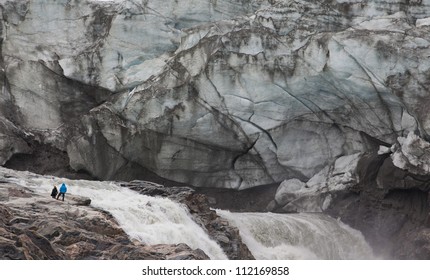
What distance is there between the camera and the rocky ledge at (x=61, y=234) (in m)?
16.8

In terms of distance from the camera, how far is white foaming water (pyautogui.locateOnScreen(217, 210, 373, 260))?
95.2 ft

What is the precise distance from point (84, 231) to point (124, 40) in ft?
75.6

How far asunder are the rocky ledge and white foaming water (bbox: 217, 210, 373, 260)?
887 cm

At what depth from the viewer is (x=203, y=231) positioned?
26500 mm

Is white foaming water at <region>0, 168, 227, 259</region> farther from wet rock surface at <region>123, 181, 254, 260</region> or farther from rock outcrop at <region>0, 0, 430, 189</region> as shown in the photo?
rock outcrop at <region>0, 0, 430, 189</region>

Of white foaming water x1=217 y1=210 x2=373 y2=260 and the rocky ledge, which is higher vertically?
the rocky ledge

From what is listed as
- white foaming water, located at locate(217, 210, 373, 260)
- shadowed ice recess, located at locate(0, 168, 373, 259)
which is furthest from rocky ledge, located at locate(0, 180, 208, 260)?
white foaming water, located at locate(217, 210, 373, 260)

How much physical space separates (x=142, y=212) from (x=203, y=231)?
10.5 feet

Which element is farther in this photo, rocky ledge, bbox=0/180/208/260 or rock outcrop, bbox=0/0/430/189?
rock outcrop, bbox=0/0/430/189

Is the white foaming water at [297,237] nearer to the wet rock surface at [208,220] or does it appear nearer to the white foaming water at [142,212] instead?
the wet rock surface at [208,220]

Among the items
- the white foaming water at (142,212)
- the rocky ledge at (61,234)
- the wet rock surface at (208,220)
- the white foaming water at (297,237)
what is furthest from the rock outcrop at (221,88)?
the rocky ledge at (61,234)

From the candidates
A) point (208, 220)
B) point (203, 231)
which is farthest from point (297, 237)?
point (203, 231)

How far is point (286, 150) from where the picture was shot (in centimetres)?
3772

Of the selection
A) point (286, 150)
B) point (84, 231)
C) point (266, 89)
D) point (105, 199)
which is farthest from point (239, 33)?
point (84, 231)
